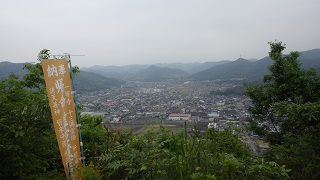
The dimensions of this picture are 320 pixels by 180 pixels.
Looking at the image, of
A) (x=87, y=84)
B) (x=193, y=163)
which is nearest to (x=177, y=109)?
(x=193, y=163)

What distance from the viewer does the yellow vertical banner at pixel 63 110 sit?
10.00 ft

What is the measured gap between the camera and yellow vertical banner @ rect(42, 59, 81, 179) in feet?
10.00

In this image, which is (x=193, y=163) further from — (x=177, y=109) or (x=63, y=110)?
(x=177, y=109)

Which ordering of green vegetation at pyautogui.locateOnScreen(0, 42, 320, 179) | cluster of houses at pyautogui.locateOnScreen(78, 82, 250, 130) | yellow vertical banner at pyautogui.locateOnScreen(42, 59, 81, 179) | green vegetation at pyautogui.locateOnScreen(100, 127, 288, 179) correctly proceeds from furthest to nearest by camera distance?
cluster of houses at pyautogui.locateOnScreen(78, 82, 250, 130), yellow vertical banner at pyautogui.locateOnScreen(42, 59, 81, 179), green vegetation at pyautogui.locateOnScreen(0, 42, 320, 179), green vegetation at pyautogui.locateOnScreen(100, 127, 288, 179)

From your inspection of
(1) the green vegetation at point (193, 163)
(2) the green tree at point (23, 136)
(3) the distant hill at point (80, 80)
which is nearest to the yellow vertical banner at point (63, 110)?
(2) the green tree at point (23, 136)

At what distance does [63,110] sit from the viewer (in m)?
3.14

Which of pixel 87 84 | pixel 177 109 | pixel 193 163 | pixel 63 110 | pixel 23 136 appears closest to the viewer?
pixel 193 163

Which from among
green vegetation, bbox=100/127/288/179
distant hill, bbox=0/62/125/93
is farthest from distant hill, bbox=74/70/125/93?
green vegetation, bbox=100/127/288/179

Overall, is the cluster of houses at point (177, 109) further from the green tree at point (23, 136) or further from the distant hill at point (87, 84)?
the distant hill at point (87, 84)

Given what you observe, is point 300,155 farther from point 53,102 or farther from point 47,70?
point 47,70

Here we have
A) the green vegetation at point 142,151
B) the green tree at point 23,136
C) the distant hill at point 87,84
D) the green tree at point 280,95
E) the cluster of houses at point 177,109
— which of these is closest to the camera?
the green vegetation at point 142,151

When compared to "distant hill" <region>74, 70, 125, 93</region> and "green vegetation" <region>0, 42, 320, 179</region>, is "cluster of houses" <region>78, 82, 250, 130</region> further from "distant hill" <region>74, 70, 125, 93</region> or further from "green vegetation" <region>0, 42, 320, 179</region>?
"distant hill" <region>74, 70, 125, 93</region>

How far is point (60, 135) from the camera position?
3.13 m

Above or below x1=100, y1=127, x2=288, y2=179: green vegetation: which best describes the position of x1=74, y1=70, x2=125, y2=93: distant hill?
below
